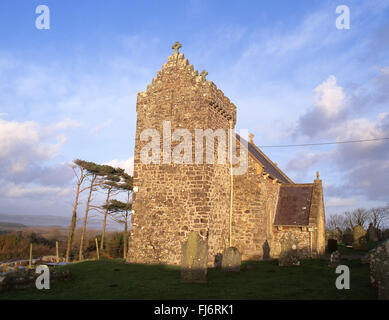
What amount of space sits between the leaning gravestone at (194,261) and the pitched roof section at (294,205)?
9.91 metres

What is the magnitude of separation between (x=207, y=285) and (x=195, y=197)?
591 cm

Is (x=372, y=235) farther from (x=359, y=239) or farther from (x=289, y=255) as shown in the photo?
→ (x=289, y=255)

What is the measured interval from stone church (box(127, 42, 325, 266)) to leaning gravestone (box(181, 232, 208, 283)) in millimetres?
4080

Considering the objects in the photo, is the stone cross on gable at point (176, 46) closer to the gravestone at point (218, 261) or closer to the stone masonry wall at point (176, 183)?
the stone masonry wall at point (176, 183)

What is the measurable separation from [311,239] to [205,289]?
11.1 m

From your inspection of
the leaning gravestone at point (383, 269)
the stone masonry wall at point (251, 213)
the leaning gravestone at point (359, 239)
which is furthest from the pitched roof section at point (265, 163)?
the leaning gravestone at point (383, 269)

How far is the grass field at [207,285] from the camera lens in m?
9.74

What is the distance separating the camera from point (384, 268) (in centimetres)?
780

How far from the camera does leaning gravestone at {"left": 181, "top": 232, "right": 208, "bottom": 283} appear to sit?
11.8m

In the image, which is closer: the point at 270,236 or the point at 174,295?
the point at 174,295
